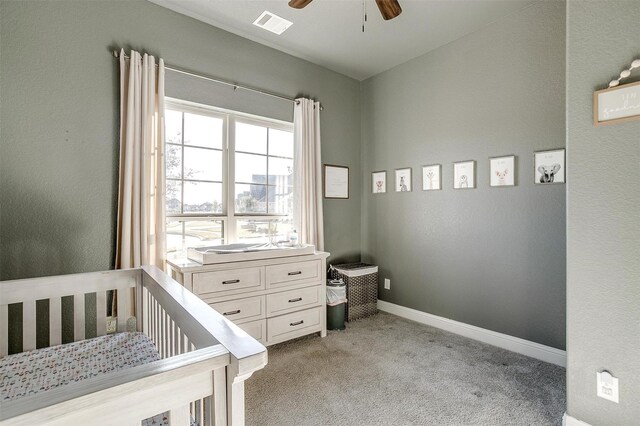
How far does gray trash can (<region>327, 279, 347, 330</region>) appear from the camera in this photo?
9.55ft

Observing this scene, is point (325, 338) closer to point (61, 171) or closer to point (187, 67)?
point (61, 171)

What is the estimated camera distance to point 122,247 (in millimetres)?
2129

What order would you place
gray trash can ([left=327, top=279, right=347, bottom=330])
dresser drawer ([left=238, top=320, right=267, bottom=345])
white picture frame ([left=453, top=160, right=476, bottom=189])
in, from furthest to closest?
gray trash can ([left=327, top=279, right=347, bottom=330])
white picture frame ([left=453, top=160, right=476, bottom=189])
dresser drawer ([left=238, top=320, right=267, bottom=345])

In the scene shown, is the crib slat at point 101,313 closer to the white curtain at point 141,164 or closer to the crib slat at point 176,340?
the white curtain at point 141,164

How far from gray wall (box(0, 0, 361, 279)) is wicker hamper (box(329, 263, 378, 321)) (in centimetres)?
202

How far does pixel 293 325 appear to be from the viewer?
2.58m

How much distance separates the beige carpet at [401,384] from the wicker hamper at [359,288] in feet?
1.50

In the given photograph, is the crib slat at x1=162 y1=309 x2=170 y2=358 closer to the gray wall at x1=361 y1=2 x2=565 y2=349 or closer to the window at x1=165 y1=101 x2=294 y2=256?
the window at x1=165 y1=101 x2=294 y2=256

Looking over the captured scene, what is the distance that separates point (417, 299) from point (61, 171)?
122 inches

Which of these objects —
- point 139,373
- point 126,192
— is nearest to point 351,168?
point 126,192

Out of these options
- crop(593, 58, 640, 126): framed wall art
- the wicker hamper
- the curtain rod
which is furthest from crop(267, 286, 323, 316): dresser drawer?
crop(593, 58, 640, 126): framed wall art

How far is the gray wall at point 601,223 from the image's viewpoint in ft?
4.50

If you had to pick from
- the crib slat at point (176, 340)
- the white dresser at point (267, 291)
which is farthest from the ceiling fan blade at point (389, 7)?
the crib slat at point (176, 340)

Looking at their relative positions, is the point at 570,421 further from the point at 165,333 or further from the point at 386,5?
the point at 386,5
